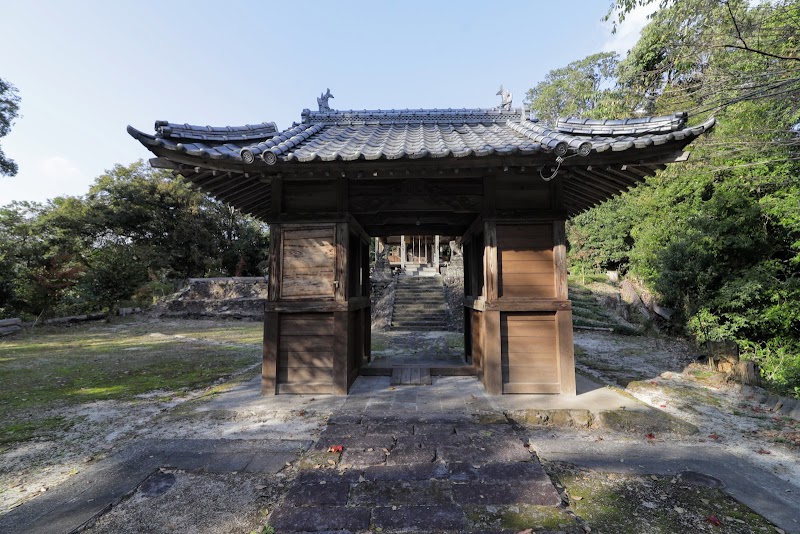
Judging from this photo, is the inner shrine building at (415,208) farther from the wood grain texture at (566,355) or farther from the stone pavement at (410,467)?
the stone pavement at (410,467)

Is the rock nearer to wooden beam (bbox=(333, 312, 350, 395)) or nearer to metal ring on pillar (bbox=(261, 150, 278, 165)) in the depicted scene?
wooden beam (bbox=(333, 312, 350, 395))

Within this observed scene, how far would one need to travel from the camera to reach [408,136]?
18.2ft

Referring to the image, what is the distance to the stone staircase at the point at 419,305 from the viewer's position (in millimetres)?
14086

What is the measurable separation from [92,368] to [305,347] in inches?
232

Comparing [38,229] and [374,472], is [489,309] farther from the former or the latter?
[38,229]

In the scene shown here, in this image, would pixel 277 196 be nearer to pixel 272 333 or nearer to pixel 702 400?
pixel 272 333

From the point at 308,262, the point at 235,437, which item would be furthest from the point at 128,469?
the point at 308,262

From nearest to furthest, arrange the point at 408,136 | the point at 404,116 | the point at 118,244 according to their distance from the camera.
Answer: the point at 408,136 < the point at 404,116 < the point at 118,244

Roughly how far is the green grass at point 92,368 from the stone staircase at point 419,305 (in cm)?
589

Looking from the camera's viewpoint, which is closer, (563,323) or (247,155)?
(247,155)

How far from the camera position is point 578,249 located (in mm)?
21359

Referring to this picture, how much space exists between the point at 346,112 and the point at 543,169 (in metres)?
4.01

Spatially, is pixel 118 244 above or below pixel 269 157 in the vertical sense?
above

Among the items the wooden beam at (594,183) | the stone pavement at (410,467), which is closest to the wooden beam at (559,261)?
the wooden beam at (594,183)
